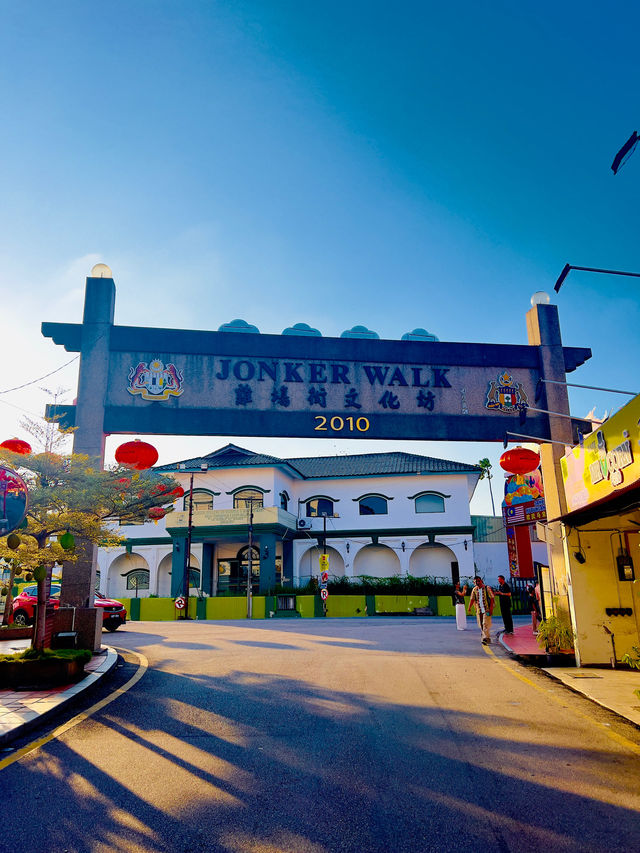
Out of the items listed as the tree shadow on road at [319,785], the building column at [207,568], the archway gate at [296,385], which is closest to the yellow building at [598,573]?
the archway gate at [296,385]

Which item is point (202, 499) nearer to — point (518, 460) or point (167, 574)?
point (167, 574)

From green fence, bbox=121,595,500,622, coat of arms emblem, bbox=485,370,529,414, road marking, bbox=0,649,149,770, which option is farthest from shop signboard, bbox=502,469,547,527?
road marking, bbox=0,649,149,770

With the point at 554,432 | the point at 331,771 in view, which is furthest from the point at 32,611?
the point at 331,771

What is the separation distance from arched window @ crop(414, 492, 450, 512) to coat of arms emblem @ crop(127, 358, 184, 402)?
1210 inches

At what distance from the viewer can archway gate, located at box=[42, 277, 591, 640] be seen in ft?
43.4

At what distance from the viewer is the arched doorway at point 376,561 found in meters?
42.0

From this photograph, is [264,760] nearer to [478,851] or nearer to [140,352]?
[478,851]

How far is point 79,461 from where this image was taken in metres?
10.5

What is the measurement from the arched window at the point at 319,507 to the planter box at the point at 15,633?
91.1ft

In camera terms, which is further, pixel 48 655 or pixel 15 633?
pixel 15 633

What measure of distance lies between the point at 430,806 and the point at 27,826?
2.89 meters

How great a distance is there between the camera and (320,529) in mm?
42875

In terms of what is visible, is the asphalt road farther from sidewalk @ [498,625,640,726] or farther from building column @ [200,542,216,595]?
building column @ [200,542,216,595]

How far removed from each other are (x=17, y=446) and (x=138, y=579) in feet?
116
